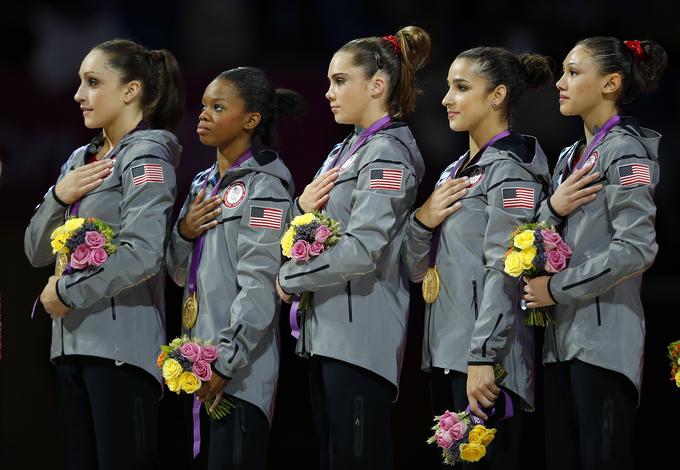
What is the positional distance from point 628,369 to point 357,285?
1.05 m

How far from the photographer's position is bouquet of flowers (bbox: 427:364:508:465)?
4078mm

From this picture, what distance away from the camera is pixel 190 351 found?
4141mm

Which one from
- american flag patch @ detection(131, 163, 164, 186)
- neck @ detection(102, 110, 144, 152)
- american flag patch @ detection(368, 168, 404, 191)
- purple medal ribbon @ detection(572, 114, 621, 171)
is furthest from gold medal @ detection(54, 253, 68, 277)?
purple medal ribbon @ detection(572, 114, 621, 171)

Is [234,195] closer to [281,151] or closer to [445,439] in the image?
[445,439]

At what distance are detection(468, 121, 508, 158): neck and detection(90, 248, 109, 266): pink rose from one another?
1487mm

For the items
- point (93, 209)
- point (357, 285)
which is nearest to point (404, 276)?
point (357, 285)

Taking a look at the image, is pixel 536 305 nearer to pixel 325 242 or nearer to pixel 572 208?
pixel 572 208

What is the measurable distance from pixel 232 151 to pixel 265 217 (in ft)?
1.29

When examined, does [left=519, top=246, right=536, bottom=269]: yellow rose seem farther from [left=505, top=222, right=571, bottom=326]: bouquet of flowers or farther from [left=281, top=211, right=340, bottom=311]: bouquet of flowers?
[left=281, top=211, right=340, bottom=311]: bouquet of flowers

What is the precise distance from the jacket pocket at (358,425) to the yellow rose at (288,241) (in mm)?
602

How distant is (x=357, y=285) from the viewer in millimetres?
4301

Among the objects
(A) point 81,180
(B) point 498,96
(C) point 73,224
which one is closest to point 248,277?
(C) point 73,224

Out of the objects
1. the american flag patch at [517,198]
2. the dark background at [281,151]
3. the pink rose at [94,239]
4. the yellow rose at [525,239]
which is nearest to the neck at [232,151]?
the pink rose at [94,239]

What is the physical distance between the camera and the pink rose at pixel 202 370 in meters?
4.13
